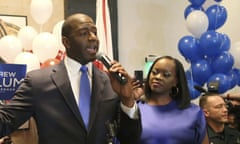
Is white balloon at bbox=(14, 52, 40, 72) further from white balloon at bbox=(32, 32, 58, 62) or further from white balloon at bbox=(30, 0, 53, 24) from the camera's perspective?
white balloon at bbox=(30, 0, 53, 24)

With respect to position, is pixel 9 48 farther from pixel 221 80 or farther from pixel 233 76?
pixel 233 76

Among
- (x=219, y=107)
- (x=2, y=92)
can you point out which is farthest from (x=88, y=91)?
(x=219, y=107)

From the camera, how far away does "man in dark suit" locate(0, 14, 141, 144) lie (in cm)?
168

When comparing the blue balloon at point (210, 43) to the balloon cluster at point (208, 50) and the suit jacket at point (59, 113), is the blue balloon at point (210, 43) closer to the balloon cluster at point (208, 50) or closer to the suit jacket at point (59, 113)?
the balloon cluster at point (208, 50)

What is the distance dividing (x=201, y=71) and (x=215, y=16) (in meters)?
0.62

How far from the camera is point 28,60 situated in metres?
3.00

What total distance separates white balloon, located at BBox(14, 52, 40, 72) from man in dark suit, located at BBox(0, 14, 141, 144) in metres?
1.24

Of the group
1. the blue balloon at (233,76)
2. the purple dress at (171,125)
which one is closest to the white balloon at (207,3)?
the blue balloon at (233,76)

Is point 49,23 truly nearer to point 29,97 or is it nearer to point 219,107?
point 219,107

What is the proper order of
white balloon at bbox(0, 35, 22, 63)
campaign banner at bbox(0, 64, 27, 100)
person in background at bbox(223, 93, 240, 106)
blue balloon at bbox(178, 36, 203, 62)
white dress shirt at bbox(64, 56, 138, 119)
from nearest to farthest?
white dress shirt at bbox(64, 56, 138, 119)
campaign banner at bbox(0, 64, 27, 100)
white balloon at bbox(0, 35, 22, 63)
person in background at bbox(223, 93, 240, 106)
blue balloon at bbox(178, 36, 203, 62)

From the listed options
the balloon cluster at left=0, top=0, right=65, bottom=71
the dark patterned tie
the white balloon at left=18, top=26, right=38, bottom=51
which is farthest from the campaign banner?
the white balloon at left=18, top=26, right=38, bottom=51

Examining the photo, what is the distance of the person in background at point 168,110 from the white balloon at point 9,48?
4.00 ft

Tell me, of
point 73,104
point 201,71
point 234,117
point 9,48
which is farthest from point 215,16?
point 73,104

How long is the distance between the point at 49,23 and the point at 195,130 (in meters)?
2.61
